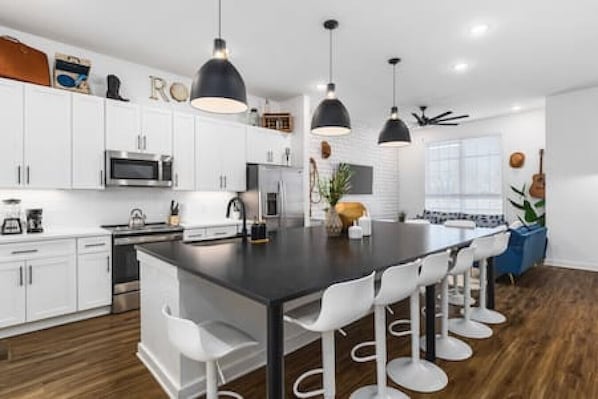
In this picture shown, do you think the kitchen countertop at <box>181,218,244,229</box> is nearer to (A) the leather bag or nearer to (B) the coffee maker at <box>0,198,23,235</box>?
(B) the coffee maker at <box>0,198,23,235</box>

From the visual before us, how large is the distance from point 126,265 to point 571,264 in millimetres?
6816

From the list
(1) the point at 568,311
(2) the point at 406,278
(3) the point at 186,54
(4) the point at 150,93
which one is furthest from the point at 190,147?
(1) the point at 568,311

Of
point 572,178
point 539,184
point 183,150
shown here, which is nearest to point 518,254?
point 572,178

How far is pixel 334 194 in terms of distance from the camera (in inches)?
114

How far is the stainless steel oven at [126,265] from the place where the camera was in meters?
3.50

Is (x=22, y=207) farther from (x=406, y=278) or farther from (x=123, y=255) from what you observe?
(x=406, y=278)

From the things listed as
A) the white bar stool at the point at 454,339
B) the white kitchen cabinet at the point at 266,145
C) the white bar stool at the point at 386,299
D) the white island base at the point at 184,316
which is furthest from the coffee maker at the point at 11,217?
the white bar stool at the point at 454,339

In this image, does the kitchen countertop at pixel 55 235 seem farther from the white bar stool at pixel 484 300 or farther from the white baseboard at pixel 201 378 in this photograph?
the white bar stool at pixel 484 300

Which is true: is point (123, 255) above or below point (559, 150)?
below

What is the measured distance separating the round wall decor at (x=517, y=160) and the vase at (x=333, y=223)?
18.4 ft

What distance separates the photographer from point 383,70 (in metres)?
4.41

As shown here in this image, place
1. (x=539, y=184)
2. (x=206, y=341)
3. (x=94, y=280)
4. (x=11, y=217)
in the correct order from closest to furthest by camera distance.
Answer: (x=206, y=341) → (x=11, y=217) → (x=94, y=280) → (x=539, y=184)

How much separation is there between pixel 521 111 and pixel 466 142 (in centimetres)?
121

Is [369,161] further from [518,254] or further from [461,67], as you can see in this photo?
[518,254]
